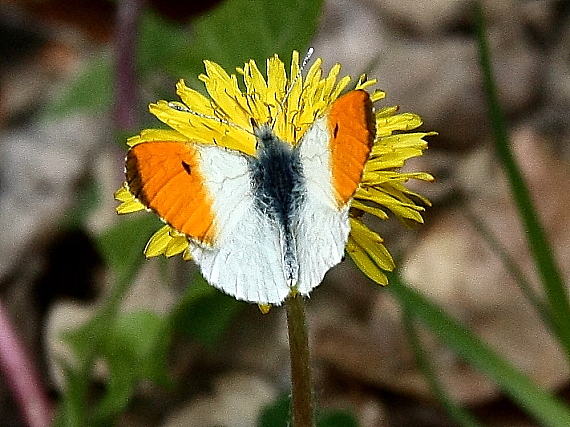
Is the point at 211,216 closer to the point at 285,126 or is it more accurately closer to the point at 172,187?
the point at 172,187

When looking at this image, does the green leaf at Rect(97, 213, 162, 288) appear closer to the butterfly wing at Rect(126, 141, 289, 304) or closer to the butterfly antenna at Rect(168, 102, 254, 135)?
the butterfly antenna at Rect(168, 102, 254, 135)

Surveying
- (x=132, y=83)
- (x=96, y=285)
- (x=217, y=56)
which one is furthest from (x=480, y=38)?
(x=96, y=285)

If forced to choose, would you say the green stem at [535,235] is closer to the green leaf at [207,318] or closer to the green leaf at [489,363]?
the green leaf at [489,363]

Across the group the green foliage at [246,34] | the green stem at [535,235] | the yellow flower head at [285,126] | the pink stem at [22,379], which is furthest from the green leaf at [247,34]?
the pink stem at [22,379]

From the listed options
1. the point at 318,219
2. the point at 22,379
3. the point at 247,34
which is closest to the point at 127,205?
the point at 318,219

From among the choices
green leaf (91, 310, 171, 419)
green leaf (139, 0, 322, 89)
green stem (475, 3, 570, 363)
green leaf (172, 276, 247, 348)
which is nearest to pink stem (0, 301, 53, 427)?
green leaf (91, 310, 171, 419)

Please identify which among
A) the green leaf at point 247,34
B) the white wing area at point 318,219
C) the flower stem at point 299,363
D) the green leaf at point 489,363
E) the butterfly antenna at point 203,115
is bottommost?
the green leaf at point 489,363
